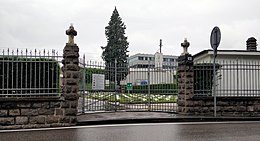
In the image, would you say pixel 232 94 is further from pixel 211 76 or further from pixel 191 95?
pixel 191 95

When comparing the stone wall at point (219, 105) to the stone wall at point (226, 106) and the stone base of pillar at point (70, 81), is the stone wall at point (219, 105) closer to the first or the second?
the stone wall at point (226, 106)

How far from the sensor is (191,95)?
12.1m

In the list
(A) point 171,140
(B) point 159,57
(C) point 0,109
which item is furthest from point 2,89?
(B) point 159,57

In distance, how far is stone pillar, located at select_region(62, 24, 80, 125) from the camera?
9883 millimetres

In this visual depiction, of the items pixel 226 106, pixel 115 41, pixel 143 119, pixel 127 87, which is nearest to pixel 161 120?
pixel 143 119

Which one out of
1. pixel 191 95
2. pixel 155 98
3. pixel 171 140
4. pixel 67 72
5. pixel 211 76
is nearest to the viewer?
pixel 171 140

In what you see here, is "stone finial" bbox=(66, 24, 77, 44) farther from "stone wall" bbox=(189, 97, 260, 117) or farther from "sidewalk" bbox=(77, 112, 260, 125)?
"stone wall" bbox=(189, 97, 260, 117)

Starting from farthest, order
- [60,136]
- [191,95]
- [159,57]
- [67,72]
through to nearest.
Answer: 1. [159,57]
2. [191,95]
3. [67,72]
4. [60,136]

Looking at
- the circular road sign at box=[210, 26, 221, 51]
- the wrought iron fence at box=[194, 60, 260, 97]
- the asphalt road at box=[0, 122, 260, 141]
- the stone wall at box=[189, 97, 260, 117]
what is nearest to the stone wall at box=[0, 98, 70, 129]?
the asphalt road at box=[0, 122, 260, 141]

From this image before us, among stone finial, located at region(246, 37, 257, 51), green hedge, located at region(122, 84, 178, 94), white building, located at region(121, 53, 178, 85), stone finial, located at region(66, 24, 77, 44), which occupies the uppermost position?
stone finial, located at region(246, 37, 257, 51)

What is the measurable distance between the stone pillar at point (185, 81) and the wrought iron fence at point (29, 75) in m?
5.02

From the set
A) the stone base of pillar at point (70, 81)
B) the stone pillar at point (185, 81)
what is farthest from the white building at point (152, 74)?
the stone base of pillar at point (70, 81)

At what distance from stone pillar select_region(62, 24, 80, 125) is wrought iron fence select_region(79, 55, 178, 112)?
1.75 metres

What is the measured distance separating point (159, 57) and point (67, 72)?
75.3ft
